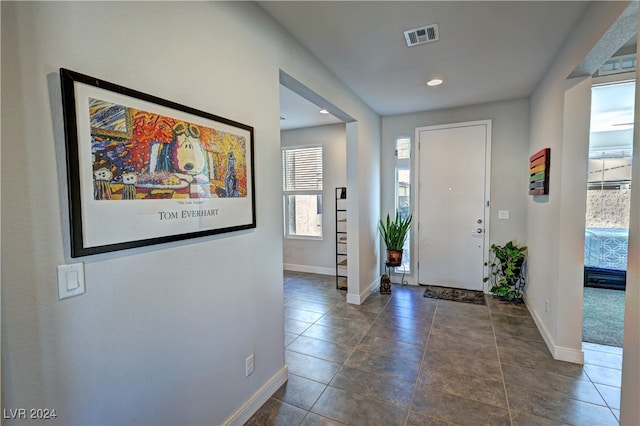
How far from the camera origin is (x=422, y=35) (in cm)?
218

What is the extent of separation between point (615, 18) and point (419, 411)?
2.51 meters

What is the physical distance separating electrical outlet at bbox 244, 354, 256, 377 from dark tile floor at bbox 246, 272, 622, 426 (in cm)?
29

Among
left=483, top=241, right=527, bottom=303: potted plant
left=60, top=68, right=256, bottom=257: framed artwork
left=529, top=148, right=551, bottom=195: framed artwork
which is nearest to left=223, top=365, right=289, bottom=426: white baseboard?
left=60, top=68, right=256, bottom=257: framed artwork

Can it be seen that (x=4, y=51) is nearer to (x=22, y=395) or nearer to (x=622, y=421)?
(x=22, y=395)

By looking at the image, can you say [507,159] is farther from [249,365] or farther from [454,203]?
[249,365]

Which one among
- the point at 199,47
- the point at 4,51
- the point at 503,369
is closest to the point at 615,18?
the point at 199,47

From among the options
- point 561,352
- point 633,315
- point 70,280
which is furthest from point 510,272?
point 70,280

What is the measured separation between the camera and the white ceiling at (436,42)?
6.15 feet

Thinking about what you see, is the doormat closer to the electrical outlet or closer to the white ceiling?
the white ceiling

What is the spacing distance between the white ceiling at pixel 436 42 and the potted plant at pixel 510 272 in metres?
1.95

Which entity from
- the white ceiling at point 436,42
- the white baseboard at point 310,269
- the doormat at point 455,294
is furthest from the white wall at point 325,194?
the doormat at point 455,294

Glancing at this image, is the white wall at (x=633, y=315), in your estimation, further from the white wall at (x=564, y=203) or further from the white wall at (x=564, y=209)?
the white wall at (x=564, y=209)

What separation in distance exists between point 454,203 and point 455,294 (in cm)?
125

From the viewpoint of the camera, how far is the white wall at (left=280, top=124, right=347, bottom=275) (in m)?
4.83
